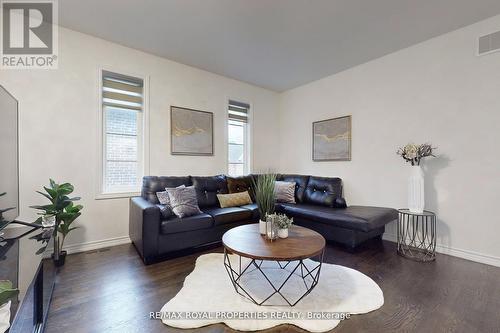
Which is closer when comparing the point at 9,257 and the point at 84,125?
the point at 9,257

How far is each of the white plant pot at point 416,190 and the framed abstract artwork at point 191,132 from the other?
9.84 feet

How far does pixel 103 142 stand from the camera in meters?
3.02

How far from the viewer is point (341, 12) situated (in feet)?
7.80

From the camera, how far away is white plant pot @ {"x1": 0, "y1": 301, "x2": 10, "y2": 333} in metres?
0.80

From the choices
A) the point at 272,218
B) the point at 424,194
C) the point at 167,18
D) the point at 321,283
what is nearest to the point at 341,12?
the point at 167,18

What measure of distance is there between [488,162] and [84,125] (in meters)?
4.85

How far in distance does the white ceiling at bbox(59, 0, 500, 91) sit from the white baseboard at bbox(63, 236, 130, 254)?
2686mm

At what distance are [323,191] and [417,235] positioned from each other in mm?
1360

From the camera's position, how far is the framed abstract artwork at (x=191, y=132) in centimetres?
355

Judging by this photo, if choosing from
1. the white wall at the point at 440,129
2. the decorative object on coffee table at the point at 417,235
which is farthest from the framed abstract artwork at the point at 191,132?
the decorative object on coffee table at the point at 417,235

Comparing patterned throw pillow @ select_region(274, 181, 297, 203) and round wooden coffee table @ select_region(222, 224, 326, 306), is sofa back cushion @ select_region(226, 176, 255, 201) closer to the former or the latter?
patterned throw pillow @ select_region(274, 181, 297, 203)

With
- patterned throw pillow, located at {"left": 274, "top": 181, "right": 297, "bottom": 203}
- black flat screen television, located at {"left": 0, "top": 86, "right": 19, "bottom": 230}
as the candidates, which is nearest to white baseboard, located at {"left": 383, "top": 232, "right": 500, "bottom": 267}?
patterned throw pillow, located at {"left": 274, "top": 181, "right": 297, "bottom": 203}

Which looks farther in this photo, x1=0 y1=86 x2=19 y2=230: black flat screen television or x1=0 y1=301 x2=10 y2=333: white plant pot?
x1=0 y1=86 x2=19 y2=230: black flat screen television

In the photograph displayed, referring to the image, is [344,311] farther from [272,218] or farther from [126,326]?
[126,326]
